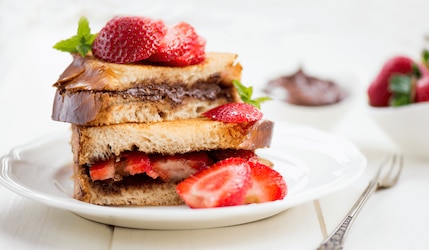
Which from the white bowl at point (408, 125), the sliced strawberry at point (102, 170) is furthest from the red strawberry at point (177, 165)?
the white bowl at point (408, 125)

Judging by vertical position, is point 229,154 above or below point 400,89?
below

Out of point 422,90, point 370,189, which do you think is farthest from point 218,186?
point 422,90

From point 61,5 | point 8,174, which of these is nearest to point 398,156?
point 8,174

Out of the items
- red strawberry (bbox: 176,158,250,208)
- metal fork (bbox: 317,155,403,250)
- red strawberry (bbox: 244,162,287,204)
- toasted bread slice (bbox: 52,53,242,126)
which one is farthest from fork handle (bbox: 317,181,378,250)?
toasted bread slice (bbox: 52,53,242,126)

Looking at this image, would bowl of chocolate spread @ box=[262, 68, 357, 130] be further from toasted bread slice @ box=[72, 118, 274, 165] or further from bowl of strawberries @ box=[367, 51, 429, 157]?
toasted bread slice @ box=[72, 118, 274, 165]

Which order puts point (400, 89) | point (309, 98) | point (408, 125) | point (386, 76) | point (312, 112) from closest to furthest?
point (408, 125)
point (400, 89)
point (386, 76)
point (312, 112)
point (309, 98)

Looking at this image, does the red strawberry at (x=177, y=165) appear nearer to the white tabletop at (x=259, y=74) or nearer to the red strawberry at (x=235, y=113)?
the red strawberry at (x=235, y=113)

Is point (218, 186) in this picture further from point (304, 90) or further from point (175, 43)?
point (304, 90)
